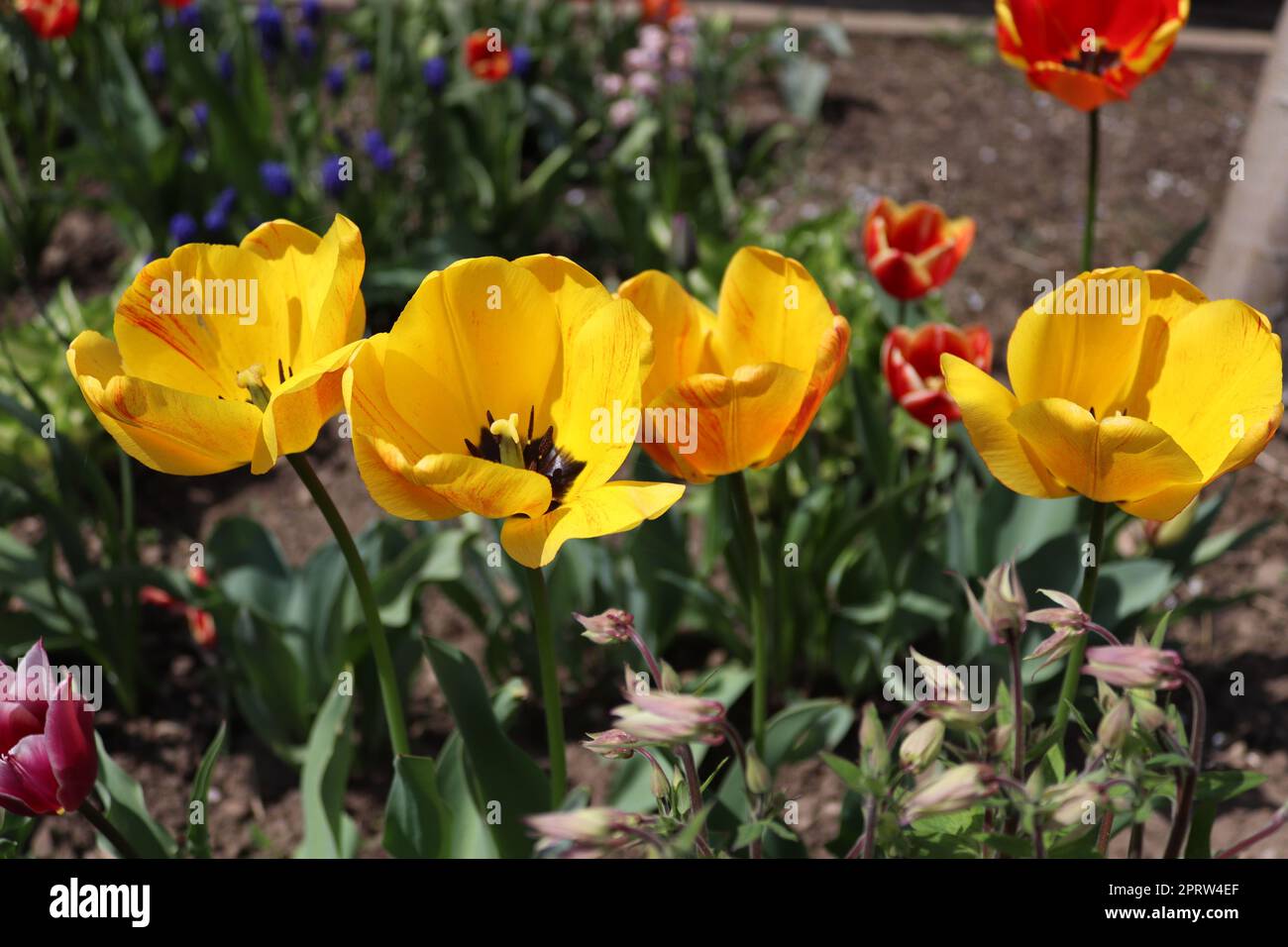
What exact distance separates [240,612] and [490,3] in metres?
2.49

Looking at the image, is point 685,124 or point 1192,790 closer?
point 1192,790

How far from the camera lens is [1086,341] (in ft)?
4.03

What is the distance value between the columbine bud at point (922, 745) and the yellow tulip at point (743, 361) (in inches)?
13.4

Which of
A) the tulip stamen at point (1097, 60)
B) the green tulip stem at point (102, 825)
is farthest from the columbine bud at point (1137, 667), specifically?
the tulip stamen at point (1097, 60)

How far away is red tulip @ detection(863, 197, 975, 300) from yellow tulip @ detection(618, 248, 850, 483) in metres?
0.76

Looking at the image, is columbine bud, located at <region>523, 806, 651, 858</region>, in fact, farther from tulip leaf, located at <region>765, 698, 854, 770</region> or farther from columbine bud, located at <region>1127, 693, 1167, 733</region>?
tulip leaf, located at <region>765, 698, 854, 770</region>

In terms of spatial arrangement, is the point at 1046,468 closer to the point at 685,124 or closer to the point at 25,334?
the point at 25,334

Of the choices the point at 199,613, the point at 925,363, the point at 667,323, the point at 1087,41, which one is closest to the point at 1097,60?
the point at 1087,41

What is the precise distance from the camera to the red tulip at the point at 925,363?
190cm

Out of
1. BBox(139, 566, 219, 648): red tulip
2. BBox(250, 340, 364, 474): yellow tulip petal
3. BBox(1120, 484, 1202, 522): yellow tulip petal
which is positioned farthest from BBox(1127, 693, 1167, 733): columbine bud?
BBox(139, 566, 219, 648): red tulip

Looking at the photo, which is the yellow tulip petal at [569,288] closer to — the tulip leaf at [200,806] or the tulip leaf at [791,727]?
the tulip leaf at [200,806]

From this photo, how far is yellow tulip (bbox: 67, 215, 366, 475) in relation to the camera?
1.11 m
